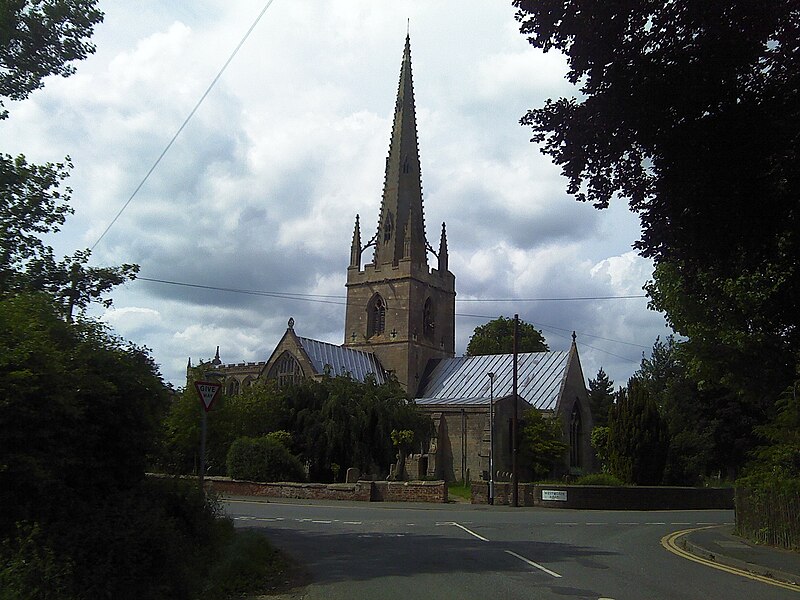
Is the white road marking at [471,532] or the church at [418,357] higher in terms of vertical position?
the church at [418,357]

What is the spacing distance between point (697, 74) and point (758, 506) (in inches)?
531

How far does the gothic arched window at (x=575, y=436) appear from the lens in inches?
2272

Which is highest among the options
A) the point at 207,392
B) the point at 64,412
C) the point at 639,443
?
the point at 207,392

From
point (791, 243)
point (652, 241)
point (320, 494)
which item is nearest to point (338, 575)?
point (652, 241)

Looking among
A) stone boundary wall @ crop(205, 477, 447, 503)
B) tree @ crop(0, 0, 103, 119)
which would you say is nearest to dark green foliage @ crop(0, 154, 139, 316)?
tree @ crop(0, 0, 103, 119)

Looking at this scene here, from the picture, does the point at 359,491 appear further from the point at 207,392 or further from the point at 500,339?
the point at 500,339

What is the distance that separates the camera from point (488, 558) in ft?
46.5

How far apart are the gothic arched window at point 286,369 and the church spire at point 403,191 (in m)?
12.3

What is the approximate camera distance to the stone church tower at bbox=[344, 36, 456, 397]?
212 ft

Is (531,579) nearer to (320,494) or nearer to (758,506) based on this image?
(758,506)

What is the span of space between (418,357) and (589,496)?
102 ft

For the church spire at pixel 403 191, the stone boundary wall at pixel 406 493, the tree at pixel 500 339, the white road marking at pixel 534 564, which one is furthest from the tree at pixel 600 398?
the white road marking at pixel 534 564

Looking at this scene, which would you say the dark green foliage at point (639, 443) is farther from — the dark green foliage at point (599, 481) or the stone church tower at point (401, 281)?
the stone church tower at point (401, 281)

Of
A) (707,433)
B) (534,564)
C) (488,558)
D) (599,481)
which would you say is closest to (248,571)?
(488,558)
